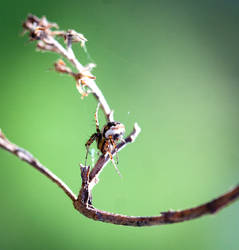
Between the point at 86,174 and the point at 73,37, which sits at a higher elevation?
the point at 73,37

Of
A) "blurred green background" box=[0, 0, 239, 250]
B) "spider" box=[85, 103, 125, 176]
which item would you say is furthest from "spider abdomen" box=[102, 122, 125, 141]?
"blurred green background" box=[0, 0, 239, 250]

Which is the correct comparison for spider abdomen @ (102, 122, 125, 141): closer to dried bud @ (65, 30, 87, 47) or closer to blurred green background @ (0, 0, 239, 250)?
dried bud @ (65, 30, 87, 47)

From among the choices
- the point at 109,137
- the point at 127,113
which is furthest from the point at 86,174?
the point at 127,113

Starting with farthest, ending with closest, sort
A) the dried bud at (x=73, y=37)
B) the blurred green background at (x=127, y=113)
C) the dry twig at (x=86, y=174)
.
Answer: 1. the blurred green background at (x=127, y=113)
2. the dried bud at (x=73, y=37)
3. the dry twig at (x=86, y=174)

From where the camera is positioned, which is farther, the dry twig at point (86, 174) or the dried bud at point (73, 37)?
the dried bud at point (73, 37)

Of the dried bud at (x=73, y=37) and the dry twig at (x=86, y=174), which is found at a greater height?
the dried bud at (x=73, y=37)

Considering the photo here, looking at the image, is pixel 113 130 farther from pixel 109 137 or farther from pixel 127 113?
pixel 127 113

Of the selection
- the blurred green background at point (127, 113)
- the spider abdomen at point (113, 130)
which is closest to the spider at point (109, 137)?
the spider abdomen at point (113, 130)

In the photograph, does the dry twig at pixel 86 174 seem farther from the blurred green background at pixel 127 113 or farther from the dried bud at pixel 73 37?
the blurred green background at pixel 127 113

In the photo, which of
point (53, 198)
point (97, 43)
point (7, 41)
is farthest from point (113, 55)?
point (53, 198)
